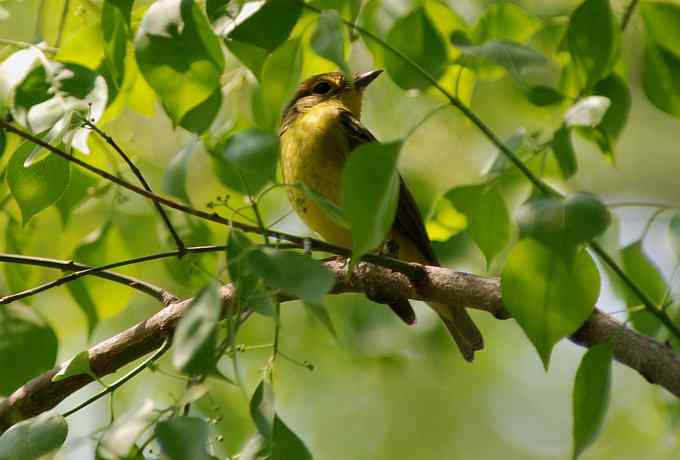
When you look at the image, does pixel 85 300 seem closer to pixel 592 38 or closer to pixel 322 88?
pixel 592 38

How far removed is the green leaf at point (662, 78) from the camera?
287 centimetres

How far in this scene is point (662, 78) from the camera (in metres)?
2.88

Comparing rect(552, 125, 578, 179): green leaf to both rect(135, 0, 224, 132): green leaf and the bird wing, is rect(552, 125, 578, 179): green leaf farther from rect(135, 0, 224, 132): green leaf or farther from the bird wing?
the bird wing

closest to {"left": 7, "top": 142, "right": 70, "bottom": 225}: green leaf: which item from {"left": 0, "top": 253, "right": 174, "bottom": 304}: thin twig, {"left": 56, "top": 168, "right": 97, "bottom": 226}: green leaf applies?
{"left": 0, "top": 253, "right": 174, "bottom": 304}: thin twig

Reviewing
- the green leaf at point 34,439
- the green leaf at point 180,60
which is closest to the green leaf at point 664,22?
the green leaf at point 180,60

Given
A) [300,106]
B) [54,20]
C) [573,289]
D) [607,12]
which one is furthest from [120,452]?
→ [300,106]

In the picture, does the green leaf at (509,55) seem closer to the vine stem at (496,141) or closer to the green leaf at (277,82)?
the vine stem at (496,141)

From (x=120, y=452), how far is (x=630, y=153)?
8710mm

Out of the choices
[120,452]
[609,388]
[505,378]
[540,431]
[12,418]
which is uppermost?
[120,452]

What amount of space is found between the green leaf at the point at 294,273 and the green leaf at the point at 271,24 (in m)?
0.74

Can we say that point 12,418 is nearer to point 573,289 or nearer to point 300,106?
point 573,289

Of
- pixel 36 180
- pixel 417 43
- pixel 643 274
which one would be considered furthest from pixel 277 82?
pixel 643 274

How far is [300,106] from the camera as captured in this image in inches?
221

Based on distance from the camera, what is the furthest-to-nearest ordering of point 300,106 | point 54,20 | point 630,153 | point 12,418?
point 630,153 → point 300,106 → point 54,20 → point 12,418
